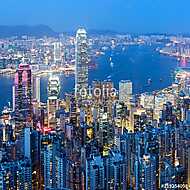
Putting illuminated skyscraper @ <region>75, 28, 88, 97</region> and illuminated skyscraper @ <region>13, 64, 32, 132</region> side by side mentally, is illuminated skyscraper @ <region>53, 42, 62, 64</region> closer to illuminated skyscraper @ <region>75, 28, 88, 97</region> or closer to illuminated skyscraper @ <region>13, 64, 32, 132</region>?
illuminated skyscraper @ <region>75, 28, 88, 97</region>

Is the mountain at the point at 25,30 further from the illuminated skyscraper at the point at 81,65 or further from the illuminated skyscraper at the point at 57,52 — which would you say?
the illuminated skyscraper at the point at 81,65

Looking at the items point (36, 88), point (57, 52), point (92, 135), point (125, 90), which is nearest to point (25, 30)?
point (57, 52)

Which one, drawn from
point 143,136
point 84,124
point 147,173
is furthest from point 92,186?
point 84,124

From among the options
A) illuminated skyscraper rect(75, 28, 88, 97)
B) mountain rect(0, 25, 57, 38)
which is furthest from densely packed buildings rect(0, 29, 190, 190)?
mountain rect(0, 25, 57, 38)

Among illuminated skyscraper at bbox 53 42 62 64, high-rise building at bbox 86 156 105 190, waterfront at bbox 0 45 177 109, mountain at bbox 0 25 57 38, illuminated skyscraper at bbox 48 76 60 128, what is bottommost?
high-rise building at bbox 86 156 105 190

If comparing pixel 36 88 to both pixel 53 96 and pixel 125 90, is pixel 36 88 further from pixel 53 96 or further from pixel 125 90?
pixel 125 90
